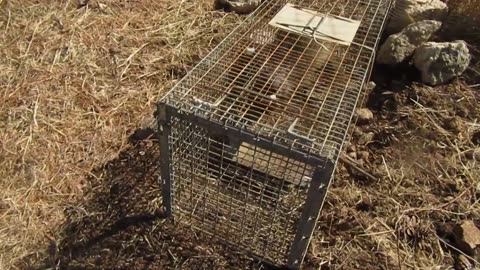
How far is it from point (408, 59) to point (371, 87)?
0.26m

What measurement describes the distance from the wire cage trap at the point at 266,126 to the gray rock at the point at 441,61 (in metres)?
0.33

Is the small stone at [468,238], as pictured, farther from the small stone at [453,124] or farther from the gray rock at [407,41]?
the gray rock at [407,41]

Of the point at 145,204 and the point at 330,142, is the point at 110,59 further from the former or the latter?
the point at 330,142

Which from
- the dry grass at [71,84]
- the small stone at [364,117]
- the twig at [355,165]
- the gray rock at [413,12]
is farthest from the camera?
the gray rock at [413,12]

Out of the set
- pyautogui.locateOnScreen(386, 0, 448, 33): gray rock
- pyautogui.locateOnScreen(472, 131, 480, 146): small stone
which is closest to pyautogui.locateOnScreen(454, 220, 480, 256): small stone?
pyautogui.locateOnScreen(472, 131, 480, 146): small stone

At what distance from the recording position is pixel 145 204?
5.89 ft

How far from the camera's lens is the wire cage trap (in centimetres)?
138

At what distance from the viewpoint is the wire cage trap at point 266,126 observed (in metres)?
1.38

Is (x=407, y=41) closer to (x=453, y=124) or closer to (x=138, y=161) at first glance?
(x=453, y=124)

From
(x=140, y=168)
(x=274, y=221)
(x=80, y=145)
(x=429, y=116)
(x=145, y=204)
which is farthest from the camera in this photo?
(x=429, y=116)

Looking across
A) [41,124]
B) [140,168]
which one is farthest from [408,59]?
[41,124]

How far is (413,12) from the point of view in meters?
2.54

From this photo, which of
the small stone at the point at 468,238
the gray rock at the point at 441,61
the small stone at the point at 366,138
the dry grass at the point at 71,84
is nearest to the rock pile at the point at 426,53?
the gray rock at the point at 441,61

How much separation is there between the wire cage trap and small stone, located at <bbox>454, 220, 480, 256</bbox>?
58 centimetres
